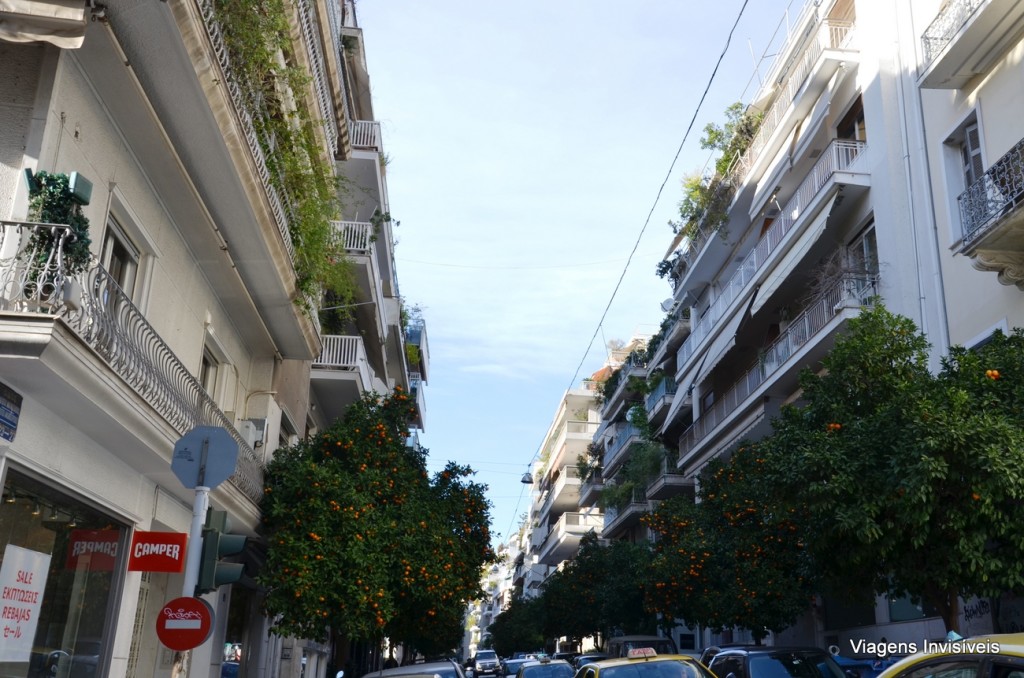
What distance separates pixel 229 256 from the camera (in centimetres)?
1384

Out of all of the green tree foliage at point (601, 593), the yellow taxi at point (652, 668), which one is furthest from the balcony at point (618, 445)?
the yellow taxi at point (652, 668)

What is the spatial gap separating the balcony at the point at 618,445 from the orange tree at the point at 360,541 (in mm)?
25317

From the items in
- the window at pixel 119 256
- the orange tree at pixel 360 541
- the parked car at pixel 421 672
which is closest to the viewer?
the window at pixel 119 256

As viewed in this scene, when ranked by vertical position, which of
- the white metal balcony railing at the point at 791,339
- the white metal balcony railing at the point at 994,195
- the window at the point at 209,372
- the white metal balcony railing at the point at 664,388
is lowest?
the window at the point at 209,372

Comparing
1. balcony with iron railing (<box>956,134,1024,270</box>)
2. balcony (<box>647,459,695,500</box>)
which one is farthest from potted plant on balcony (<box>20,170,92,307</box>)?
balcony (<box>647,459,695,500</box>)

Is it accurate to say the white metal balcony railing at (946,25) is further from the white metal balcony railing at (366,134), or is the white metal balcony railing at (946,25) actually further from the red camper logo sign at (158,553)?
the red camper logo sign at (158,553)

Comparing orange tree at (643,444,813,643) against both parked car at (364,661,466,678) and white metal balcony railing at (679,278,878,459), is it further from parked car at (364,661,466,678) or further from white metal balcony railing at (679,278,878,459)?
parked car at (364,661,466,678)

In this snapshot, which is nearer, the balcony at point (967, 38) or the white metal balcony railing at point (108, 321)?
the white metal balcony railing at point (108, 321)

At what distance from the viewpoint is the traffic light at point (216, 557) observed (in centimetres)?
722

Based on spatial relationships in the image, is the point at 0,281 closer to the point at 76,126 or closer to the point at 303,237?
the point at 76,126

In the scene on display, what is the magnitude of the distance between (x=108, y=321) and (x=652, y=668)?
6.53 metres

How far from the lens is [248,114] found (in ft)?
39.2

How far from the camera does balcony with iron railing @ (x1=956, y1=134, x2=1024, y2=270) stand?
13797 mm

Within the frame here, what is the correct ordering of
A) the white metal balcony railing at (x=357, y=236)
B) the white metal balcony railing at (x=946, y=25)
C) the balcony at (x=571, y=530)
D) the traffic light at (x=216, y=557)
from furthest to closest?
the balcony at (x=571, y=530)
the white metal balcony railing at (x=357, y=236)
the white metal balcony railing at (x=946, y=25)
the traffic light at (x=216, y=557)
